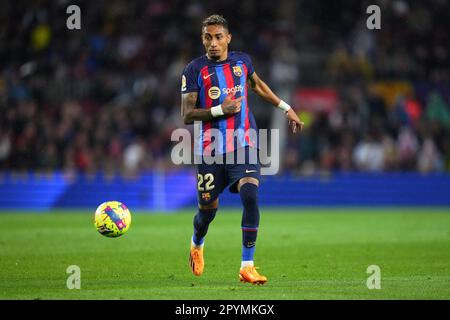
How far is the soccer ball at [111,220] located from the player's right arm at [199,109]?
6.33 ft

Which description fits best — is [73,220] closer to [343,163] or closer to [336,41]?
[343,163]

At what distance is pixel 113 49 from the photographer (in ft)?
92.2

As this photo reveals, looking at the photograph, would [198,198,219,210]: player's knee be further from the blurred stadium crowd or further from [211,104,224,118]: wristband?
the blurred stadium crowd

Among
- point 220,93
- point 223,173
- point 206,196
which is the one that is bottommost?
point 206,196

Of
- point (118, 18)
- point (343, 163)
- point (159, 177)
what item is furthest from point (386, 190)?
point (118, 18)

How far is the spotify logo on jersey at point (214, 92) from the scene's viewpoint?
1027cm

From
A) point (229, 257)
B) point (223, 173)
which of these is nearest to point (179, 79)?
point (229, 257)

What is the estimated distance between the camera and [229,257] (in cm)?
1287

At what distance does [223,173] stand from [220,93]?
0.89m

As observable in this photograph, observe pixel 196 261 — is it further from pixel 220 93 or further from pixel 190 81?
pixel 190 81

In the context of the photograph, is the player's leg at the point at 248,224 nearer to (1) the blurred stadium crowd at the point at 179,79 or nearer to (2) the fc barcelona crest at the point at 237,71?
(2) the fc barcelona crest at the point at 237,71

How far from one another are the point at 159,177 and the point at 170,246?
9.82 metres

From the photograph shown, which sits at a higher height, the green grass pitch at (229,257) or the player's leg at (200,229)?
the player's leg at (200,229)

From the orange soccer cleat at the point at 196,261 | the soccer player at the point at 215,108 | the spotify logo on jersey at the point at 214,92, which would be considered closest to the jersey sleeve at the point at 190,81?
the soccer player at the point at 215,108
